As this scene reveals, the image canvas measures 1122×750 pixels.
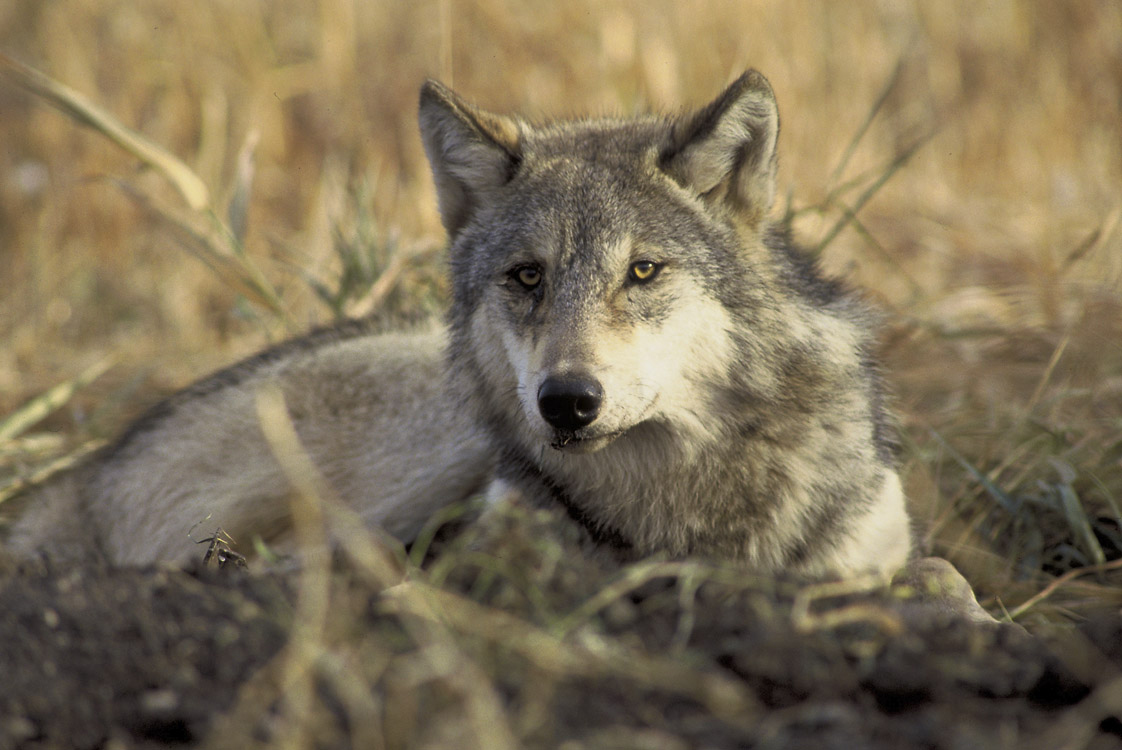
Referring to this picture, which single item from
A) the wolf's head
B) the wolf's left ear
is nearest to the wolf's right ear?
the wolf's head

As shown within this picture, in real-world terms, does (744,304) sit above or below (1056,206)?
above

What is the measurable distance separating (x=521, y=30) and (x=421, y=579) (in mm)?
7284

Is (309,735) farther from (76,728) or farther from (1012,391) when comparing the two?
(1012,391)

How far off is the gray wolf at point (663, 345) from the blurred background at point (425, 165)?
5.17 ft

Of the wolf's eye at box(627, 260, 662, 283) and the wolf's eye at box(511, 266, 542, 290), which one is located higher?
the wolf's eye at box(627, 260, 662, 283)

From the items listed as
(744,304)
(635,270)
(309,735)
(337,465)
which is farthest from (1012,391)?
(309,735)

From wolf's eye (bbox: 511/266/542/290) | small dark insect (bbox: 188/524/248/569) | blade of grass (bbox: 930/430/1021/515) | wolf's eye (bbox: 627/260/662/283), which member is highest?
wolf's eye (bbox: 627/260/662/283)

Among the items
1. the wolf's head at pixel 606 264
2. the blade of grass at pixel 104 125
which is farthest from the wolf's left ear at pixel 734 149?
the blade of grass at pixel 104 125

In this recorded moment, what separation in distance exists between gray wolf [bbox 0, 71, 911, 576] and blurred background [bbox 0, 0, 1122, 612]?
5.17ft

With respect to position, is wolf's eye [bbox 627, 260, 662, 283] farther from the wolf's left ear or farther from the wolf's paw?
the wolf's paw

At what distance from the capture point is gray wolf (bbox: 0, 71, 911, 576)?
3035 millimetres

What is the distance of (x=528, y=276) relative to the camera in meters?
3.26

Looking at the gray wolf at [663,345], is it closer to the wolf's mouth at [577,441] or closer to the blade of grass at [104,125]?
the wolf's mouth at [577,441]

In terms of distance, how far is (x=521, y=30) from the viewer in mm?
8641
